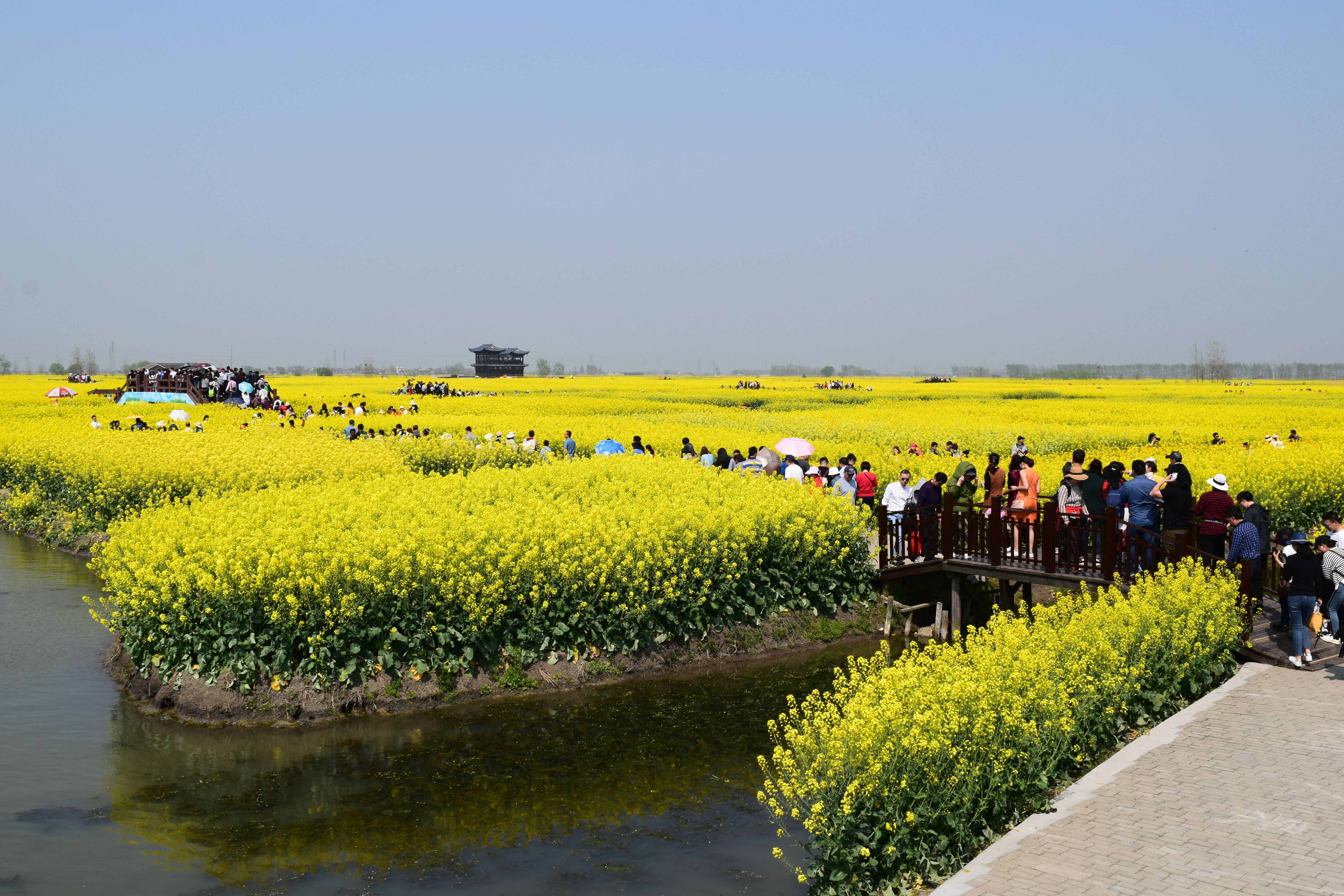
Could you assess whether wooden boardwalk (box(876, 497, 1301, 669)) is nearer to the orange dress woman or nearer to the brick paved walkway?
the orange dress woman

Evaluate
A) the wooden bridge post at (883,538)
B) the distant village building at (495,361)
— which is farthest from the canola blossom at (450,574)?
the distant village building at (495,361)

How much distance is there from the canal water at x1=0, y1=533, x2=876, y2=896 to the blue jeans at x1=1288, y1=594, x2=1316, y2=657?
7.07 metres

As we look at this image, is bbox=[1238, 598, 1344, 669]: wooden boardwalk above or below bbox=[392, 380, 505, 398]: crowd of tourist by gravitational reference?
below

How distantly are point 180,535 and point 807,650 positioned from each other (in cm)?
1123

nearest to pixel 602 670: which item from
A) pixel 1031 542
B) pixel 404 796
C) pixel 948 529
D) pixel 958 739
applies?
pixel 404 796

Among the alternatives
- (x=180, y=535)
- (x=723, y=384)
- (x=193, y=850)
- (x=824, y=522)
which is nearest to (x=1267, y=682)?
(x=824, y=522)

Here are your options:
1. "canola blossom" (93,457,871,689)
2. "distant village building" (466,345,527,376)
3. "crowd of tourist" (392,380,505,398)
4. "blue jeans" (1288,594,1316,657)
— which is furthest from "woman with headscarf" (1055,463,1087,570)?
"distant village building" (466,345,527,376)

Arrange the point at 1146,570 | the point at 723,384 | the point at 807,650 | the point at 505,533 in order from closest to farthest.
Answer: the point at 1146,570 → the point at 505,533 → the point at 807,650 → the point at 723,384

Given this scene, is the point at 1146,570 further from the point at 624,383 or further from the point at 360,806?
the point at 624,383

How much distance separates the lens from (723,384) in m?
143

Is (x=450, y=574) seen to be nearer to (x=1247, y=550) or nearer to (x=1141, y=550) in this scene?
(x=1141, y=550)

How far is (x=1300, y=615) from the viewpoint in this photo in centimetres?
1404

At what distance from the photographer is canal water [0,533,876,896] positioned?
10930 mm

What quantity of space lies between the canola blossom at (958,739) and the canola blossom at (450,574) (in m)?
5.39
